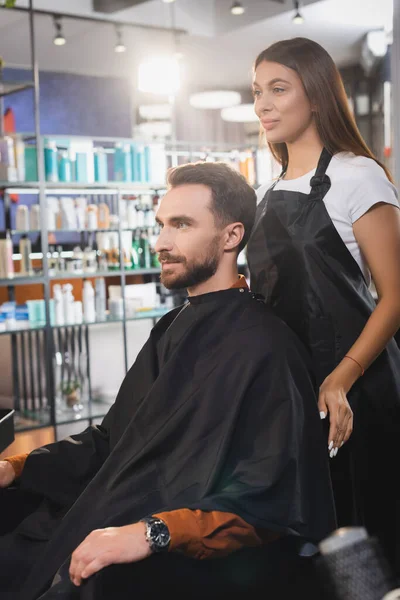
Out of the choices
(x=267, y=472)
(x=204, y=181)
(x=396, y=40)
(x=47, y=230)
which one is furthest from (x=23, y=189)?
(x=267, y=472)

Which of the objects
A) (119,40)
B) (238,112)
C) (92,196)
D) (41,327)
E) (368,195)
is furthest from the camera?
(238,112)

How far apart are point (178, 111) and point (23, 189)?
A: 5711 mm

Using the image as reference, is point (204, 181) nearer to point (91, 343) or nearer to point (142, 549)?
point (142, 549)

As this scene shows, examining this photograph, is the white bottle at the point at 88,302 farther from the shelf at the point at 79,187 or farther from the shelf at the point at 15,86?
the shelf at the point at 15,86

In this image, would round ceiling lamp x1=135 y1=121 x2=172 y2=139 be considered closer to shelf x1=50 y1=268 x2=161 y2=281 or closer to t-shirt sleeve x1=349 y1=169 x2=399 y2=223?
shelf x1=50 y1=268 x2=161 y2=281

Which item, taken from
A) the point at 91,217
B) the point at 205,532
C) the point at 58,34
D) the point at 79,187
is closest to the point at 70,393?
the point at 91,217

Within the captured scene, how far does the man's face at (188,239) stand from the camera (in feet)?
5.12

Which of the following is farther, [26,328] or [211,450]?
[26,328]

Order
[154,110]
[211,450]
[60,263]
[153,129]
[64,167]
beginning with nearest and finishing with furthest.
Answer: [211,450] < [64,167] < [60,263] < [154,110] < [153,129]

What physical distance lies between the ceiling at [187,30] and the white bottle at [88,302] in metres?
2.05

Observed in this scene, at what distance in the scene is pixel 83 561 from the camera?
1208 millimetres

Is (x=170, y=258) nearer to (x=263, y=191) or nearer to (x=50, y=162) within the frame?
(x=263, y=191)

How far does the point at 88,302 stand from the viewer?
516 cm

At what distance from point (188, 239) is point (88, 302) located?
12.1ft
